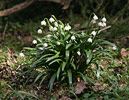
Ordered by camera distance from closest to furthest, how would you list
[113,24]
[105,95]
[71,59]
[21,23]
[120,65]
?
[105,95] → [71,59] → [120,65] → [113,24] → [21,23]

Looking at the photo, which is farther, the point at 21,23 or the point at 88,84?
the point at 21,23

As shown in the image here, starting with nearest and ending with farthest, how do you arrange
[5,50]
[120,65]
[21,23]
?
[120,65] → [5,50] → [21,23]

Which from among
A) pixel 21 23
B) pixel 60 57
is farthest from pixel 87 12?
pixel 60 57

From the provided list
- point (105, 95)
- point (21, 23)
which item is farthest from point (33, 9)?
point (105, 95)

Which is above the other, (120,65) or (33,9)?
(33,9)

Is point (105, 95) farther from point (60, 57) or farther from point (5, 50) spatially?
point (5, 50)

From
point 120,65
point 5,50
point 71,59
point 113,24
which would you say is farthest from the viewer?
point 113,24

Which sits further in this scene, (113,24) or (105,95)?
(113,24)

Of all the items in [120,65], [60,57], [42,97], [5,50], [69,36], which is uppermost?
[5,50]

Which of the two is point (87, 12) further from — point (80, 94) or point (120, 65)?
point (80, 94)

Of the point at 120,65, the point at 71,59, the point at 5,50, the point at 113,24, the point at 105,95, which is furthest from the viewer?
the point at 113,24
